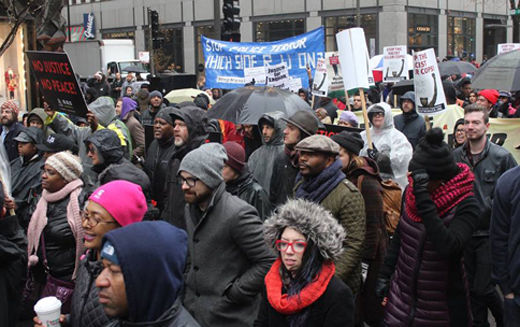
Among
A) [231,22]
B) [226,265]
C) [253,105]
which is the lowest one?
[226,265]

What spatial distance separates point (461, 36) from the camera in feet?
154

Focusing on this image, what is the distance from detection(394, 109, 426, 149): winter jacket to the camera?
379 inches

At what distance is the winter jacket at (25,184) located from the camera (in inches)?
263

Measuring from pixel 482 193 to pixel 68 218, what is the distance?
11.8 ft

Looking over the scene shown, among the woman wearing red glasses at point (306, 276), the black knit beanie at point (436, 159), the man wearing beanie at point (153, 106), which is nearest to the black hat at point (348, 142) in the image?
the black knit beanie at point (436, 159)

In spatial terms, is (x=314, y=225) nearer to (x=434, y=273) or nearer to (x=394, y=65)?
(x=434, y=273)

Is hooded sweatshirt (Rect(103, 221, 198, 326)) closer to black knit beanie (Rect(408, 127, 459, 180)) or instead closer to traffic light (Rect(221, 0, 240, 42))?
black knit beanie (Rect(408, 127, 459, 180))

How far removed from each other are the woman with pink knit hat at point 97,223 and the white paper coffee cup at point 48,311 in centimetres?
30

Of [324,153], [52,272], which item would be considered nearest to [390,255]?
[324,153]

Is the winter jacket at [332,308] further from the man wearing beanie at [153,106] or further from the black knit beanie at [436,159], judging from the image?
the man wearing beanie at [153,106]

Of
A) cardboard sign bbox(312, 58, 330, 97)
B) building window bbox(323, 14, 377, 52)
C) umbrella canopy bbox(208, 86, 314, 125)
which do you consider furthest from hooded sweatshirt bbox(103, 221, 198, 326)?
building window bbox(323, 14, 377, 52)

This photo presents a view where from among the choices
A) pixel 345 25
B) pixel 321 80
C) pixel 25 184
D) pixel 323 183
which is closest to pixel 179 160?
pixel 25 184

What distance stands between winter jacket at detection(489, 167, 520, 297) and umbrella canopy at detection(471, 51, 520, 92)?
357 cm

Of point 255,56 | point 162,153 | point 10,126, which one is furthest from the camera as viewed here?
point 255,56
